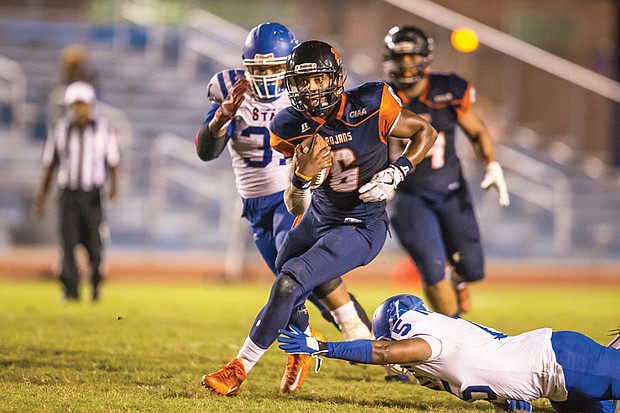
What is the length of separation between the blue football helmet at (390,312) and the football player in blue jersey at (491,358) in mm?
34

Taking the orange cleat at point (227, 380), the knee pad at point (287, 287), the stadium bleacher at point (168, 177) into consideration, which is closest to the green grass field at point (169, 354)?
the orange cleat at point (227, 380)

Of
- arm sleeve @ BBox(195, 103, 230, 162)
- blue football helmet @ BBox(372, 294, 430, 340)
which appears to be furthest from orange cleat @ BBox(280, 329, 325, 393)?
arm sleeve @ BBox(195, 103, 230, 162)

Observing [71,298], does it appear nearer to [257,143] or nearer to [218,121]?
[257,143]

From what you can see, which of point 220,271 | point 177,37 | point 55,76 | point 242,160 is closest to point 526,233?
point 220,271

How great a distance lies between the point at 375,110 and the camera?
201 inches

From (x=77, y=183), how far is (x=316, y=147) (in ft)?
17.8

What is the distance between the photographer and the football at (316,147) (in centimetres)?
491

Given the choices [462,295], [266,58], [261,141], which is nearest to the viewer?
[266,58]

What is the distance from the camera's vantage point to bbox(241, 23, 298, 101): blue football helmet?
5.62 meters

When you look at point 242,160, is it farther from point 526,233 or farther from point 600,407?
point 526,233

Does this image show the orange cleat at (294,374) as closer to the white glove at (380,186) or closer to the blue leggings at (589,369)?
the white glove at (380,186)

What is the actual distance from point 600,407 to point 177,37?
12.4 metres

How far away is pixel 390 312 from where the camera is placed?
472 centimetres

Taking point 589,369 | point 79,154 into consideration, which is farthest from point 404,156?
point 79,154
